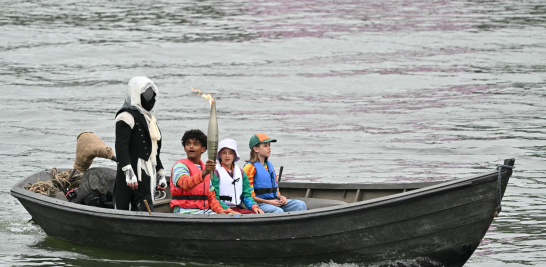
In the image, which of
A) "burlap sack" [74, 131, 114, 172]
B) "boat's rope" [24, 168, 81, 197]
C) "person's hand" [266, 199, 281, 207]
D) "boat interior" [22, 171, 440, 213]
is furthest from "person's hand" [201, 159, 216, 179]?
"boat's rope" [24, 168, 81, 197]

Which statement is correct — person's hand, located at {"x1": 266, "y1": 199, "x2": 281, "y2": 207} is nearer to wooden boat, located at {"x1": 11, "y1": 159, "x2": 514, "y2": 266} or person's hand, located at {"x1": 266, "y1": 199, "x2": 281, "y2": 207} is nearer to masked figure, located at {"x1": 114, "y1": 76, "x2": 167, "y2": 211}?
wooden boat, located at {"x1": 11, "y1": 159, "x2": 514, "y2": 266}

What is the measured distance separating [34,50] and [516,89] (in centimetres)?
1499

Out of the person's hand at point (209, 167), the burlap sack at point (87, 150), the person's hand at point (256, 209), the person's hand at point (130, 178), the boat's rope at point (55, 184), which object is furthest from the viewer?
the boat's rope at point (55, 184)

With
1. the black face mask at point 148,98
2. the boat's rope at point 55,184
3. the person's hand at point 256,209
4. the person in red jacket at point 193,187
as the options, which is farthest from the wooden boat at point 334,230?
the black face mask at point 148,98

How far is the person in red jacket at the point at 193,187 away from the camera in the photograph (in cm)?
743

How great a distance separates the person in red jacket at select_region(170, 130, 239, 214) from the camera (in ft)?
24.4

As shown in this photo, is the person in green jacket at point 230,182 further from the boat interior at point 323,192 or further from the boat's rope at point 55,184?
the boat's rope at point 55,184

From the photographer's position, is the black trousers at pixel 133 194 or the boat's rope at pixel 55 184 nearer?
the black trousers at pixel 133 194

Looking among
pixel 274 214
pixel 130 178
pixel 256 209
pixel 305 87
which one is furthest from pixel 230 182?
pixel 305 87

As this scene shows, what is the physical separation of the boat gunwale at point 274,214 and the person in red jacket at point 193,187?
0.33 metres

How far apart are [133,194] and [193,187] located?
29.2 inches

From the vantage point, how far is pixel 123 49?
2539cm

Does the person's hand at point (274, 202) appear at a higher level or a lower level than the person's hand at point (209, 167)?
lower

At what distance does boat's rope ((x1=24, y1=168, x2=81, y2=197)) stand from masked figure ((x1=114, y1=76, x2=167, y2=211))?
4.64 ft
